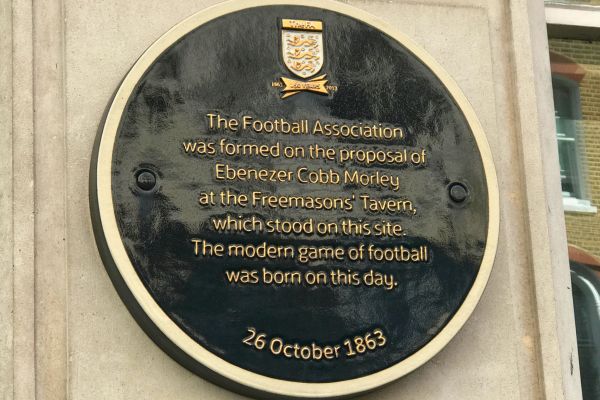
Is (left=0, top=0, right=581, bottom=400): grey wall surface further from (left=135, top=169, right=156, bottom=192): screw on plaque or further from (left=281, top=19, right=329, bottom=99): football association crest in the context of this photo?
(left=281, top=19, right=329, bottom=99): football association crest

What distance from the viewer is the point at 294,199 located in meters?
5.95

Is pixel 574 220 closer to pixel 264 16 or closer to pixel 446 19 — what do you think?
pixel 446 19

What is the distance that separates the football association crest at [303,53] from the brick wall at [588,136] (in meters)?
1.69

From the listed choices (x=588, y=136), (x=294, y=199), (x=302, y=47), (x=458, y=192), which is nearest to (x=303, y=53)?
(x=302, y=47)

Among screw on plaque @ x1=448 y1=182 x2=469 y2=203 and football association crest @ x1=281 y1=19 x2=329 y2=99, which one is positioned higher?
football association crest @ x1=281 y1=19 x2=329 y2=99

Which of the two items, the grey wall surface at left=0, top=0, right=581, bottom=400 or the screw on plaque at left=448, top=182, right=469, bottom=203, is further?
the screw on plaque at left=448, top=182, right=469, bottom=203

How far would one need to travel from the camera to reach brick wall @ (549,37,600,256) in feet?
22.9

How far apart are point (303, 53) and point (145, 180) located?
1.06m

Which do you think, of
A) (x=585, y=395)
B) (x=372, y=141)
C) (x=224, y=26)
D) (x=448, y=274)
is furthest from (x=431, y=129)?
(x=585, y=395)

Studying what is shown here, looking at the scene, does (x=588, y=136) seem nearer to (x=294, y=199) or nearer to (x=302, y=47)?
(x=302, y=47)

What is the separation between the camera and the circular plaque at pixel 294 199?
5.64 metres

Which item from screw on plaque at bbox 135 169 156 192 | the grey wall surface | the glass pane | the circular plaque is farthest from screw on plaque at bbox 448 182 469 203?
screw on plaque at bbox 135 169 156 192

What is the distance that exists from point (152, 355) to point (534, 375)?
186cm

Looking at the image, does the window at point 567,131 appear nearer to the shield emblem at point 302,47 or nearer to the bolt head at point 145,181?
the shield emblem at point 302,47
